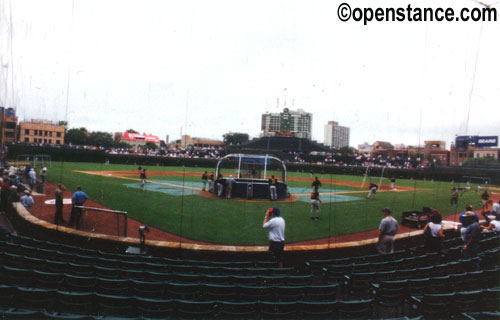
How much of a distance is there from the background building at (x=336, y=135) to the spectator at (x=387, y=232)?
151210 mm

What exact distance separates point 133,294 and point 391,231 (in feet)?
19.7

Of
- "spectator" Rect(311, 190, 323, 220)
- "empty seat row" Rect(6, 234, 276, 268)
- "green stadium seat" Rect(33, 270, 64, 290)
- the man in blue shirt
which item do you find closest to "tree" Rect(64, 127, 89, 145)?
the man in blue shirt

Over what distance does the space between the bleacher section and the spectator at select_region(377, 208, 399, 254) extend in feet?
4.82

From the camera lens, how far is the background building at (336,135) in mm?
158750

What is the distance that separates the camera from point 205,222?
12.8 metres

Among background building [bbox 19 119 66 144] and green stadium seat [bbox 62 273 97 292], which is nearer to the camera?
green stadium seat [bbox 62 273 97 292]

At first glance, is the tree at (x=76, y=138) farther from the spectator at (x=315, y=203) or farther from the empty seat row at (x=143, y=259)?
the empty seat row at (x=143, y=259)

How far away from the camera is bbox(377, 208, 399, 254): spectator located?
7.23 m

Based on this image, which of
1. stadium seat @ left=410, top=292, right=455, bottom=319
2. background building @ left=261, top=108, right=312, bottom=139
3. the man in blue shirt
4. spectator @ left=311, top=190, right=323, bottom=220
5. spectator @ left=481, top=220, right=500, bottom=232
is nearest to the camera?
stadium seat @ left=410, top=292, right=455, bottom=319

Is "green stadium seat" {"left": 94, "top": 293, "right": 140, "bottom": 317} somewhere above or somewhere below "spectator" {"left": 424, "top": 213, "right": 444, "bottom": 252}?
below

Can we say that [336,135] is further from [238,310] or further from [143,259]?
[238,310]

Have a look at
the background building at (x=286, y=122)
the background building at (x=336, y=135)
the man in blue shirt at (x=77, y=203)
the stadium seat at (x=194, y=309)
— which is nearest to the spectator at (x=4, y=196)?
the man in blue shirt at (x=77, y=203)

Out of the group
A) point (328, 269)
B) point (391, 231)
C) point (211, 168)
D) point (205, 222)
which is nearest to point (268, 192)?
point (205, 222)

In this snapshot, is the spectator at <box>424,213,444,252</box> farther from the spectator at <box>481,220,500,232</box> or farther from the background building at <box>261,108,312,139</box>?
the background building at <box>261,108,312,139</box>
